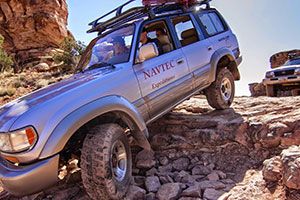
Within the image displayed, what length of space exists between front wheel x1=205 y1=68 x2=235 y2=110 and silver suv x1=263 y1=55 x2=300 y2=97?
14.2ft

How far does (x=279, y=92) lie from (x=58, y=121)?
27.3 feet

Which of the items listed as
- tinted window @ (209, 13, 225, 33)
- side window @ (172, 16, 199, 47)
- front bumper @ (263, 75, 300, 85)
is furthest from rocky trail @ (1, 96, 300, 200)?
front bumper @ (263, 75, 300, 85)

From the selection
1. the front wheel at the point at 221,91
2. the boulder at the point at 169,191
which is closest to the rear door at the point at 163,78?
the front wheel at the point at 221,91

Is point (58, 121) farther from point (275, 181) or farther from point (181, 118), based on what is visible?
point (181, 118)

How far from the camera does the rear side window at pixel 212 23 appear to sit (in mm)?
5252

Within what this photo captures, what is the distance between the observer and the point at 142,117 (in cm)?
356

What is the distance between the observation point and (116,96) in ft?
10.5

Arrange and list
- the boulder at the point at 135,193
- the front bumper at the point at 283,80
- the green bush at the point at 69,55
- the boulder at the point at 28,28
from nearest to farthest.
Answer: the boulder at the point at 135,193
the front bumper at the point at 283,80
the green bush at the point at 69,55
the boulder at the point at 28,28

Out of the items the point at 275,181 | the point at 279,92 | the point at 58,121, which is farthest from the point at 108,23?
the point at 279,92

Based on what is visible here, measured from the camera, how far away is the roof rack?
4168 mm

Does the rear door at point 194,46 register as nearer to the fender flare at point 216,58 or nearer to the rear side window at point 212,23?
the fender flare at point 216,58

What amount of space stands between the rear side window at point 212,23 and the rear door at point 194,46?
11.4 inches

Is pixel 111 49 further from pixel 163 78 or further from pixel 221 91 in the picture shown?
pixel 221 91

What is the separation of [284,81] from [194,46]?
554cm
